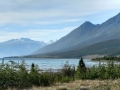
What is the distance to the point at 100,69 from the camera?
3753cm

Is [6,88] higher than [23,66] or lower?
lower

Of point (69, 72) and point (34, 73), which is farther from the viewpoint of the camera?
point (69, 72)

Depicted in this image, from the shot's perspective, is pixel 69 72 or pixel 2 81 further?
pixel 69 72

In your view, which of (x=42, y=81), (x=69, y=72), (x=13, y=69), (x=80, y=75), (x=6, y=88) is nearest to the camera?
(x=6, y=88)

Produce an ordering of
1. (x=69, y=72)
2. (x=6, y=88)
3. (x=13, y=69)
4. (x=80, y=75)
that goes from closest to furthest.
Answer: (x=6, y=88) → (x=13, y=69) → (x=80, y=75) → (x=69, y=72)

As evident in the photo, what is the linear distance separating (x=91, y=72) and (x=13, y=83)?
14812 millimetres

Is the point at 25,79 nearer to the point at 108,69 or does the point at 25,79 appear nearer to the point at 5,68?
the point at 5,68

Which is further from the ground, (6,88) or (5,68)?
(5,68)

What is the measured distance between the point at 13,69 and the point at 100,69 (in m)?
15.2

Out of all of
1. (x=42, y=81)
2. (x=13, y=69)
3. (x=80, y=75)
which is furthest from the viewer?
(x=80, y=75)

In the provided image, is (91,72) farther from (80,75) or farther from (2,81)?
(2,81)

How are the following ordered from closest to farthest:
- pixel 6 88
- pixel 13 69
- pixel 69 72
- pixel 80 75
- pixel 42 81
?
pixel 6 88
pixel 13 69
pixel 42 81
pixel 80 75
pixel 69 72

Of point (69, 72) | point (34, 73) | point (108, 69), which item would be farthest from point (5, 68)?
point (69, 72)

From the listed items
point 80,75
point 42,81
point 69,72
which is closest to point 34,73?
point 42,81
